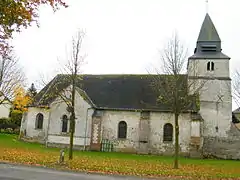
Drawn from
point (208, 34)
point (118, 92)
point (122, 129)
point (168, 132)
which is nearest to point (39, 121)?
point (118, 92)

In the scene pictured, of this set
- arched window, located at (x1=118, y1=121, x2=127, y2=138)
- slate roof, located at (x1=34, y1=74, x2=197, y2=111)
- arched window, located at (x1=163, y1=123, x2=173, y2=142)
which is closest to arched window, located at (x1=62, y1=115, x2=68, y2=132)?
slate roof, located at (x1=34, y1=74, x2=197, y2=111)

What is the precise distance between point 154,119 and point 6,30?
2492 cm

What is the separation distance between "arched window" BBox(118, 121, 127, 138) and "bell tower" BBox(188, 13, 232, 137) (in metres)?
8.44

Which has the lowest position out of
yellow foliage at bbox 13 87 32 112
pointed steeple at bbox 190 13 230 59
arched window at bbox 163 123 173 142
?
arched window at bbox 163 123 173 142

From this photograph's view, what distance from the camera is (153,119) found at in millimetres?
31094

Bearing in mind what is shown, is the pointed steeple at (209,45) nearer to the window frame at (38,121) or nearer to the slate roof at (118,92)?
the slate roof at (118,92)

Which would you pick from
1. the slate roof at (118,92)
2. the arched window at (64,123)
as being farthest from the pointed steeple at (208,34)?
the arched window at (64,123)

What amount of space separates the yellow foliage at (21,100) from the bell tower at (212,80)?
19.2 m

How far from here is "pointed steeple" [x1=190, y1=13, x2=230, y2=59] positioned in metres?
31.9

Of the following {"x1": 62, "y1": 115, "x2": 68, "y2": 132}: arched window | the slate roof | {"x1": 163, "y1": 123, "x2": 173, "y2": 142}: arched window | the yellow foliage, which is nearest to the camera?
{"x1": 163, "y1": 123, "x2": 173, "y2": 142}: arched window

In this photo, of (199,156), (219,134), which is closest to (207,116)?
(219,134)

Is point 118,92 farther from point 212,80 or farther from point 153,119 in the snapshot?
point 212,80

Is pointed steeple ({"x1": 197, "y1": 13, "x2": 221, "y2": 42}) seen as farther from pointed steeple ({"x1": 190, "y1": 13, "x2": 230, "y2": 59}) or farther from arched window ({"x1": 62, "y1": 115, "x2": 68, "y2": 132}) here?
arched window ({"x1": 62, "y1": 115, "x2": 68, "y2": 132})

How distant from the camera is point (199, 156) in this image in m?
29.1
